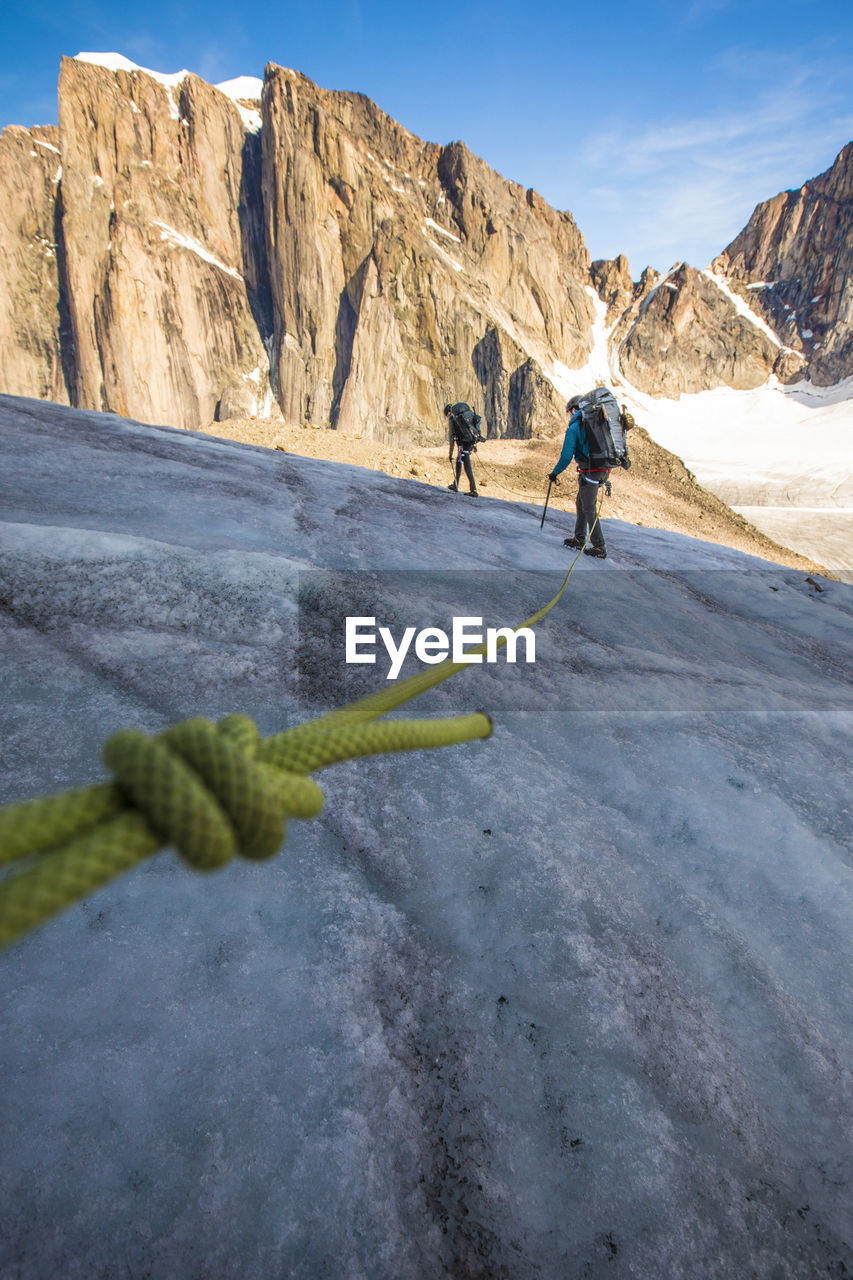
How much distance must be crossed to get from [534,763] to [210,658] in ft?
5.07

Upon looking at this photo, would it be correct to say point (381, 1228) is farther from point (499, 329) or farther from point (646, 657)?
point (499, 329)

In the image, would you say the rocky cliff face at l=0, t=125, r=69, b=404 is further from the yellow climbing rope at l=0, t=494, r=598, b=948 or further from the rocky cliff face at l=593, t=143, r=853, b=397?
the rocky cliff face at l=593, t=143, r=853, b=397

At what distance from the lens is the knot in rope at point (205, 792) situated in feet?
3.21

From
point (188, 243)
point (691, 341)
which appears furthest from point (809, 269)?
point (188, 243)

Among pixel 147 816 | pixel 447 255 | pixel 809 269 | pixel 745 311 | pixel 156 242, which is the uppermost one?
pixel 809 269

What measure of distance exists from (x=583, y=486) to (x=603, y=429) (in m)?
0.69

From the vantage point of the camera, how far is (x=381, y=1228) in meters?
1.15

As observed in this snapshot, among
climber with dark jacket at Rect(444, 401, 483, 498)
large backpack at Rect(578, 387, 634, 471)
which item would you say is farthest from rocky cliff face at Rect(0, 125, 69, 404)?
large backpack at Rect(578, 387, 634, 471)

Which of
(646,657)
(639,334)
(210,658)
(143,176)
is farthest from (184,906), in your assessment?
(639,334)

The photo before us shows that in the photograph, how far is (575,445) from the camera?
6805 millimetres

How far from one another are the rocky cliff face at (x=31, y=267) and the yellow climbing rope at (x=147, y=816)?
178 ft

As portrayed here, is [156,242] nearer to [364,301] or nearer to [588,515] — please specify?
[364,301]

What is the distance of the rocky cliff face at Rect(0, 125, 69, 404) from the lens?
1644 inches

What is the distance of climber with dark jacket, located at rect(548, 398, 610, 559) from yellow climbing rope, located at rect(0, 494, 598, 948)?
18.1ft
